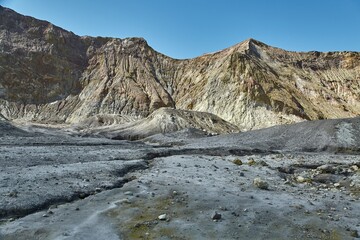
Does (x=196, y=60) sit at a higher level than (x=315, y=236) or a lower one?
higher

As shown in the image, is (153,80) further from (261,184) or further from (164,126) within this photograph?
(261,184)

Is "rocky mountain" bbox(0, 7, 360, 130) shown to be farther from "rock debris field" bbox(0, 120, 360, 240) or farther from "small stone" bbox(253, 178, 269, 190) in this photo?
"small stone" bbox(253, 178, 269, 190)

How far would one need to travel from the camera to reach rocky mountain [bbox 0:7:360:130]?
85.2m

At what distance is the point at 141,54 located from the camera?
108562 millimetres

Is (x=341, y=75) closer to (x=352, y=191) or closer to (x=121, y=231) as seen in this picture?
(x=352, y=191)

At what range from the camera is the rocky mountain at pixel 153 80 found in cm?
8519

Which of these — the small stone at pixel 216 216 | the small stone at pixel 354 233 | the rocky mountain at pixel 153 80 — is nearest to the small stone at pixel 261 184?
the small stone at pixel 216 216

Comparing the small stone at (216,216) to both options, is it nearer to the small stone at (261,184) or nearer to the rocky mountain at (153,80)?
the small stone at (261,184)

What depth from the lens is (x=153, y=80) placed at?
102 meters

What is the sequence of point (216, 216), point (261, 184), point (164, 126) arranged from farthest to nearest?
point (164, 126), point (261, 184), point (216, 216)

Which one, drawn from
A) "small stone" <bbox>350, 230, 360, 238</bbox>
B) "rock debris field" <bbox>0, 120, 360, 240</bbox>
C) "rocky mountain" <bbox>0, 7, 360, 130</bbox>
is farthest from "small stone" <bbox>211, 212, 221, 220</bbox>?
"rocky mountain" <bbox>0, 7, 360, 130</bbox>

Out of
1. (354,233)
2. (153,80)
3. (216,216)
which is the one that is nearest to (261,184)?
(216,216)

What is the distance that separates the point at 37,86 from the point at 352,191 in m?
93.5

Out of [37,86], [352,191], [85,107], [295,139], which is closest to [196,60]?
[85,107]
